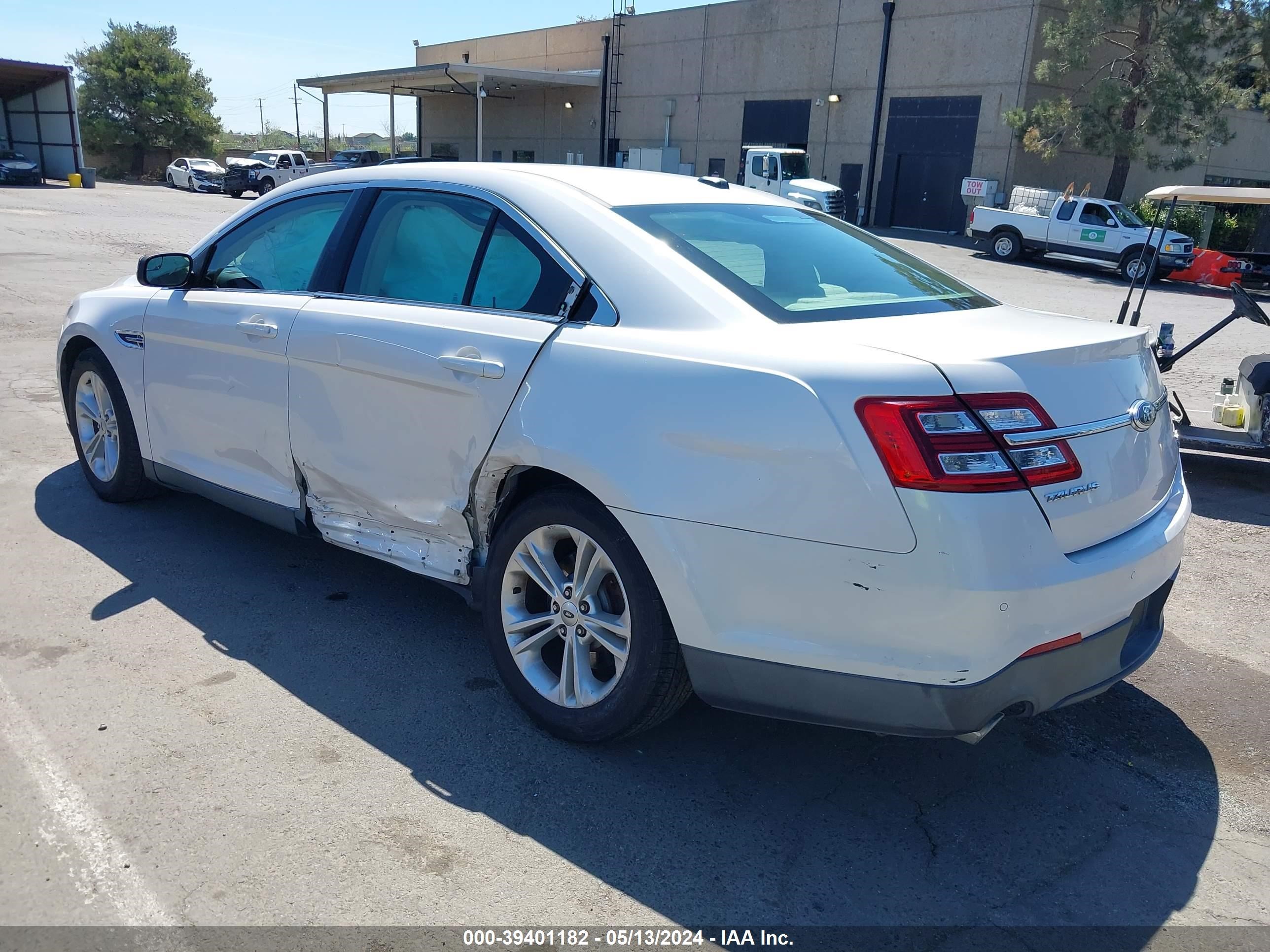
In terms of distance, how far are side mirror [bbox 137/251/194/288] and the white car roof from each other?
100cm

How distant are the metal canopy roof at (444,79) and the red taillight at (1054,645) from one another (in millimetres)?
38871

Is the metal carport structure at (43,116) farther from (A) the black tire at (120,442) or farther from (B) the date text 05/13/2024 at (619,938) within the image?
(B) the date text 05/13/2024 at (619,938)

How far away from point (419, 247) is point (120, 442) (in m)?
2.31

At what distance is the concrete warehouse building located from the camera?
3080cm

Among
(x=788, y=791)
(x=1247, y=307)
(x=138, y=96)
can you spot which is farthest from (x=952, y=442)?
(x=138, y=96)

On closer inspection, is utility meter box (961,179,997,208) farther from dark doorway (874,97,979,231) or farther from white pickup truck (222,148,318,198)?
white pickup truck (222,148,318,198)

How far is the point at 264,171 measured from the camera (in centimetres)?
3812

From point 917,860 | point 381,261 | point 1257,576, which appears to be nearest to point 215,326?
point 381,261

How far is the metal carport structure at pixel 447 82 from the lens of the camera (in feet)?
129

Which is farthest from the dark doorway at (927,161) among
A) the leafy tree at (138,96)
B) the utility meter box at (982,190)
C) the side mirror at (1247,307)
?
the leafy tree at (138,96)

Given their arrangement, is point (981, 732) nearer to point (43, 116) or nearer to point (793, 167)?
point (793, 167)

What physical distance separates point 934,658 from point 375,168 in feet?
9.76

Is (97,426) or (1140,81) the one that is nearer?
(97,426)

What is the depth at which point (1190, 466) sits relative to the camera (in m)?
7.12
